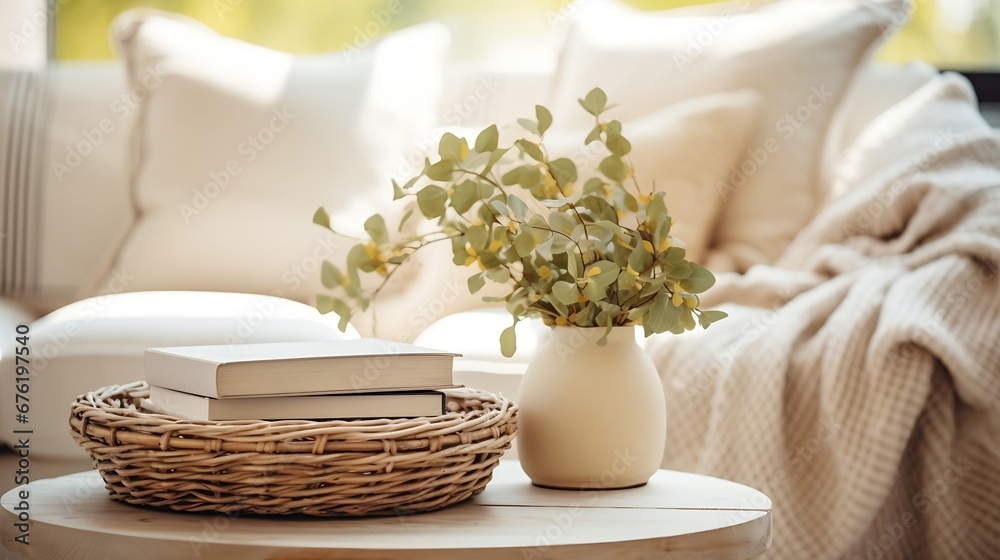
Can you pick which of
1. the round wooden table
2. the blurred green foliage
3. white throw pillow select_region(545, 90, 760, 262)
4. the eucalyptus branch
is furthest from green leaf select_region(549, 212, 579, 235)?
the blurred green foliage

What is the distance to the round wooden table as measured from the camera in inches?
26.9

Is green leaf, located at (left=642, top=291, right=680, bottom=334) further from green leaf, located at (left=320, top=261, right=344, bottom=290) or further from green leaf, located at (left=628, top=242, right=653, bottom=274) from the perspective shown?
green leaf, located at (left=320, top=261, right=344, bottom=290)

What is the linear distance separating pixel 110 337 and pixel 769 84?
1.35 metres

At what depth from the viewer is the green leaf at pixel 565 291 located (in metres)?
0.85

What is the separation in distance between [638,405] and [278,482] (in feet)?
1.11

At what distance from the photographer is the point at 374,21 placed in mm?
2938

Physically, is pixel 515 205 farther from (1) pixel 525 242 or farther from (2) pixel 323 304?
(2) pixel 323 304

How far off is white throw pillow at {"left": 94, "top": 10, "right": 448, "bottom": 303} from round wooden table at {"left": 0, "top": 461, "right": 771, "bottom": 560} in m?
1.21

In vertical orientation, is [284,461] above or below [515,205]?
below

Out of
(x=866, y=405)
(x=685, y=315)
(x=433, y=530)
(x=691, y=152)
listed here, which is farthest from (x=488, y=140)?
(x=691, y=152)

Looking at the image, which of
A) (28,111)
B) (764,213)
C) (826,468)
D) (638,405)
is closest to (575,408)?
(638,405)

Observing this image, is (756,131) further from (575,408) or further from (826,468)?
(575,408)

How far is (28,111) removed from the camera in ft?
7.67

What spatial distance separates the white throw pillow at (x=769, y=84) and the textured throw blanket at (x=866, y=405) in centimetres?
40
